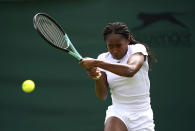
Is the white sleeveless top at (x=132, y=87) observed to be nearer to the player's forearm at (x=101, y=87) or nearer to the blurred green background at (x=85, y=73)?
the player's forearm at (x=101, y=87)

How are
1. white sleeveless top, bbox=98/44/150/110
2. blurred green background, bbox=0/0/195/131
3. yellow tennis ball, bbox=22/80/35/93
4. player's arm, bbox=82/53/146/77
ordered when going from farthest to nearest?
blurred green background, bbox=0/0/195/131 < yellow tennis ball, bbox=22/80/35/93 < white sleeveless top, bbox=98/44/150/110 < player's arm, bbox=82/53/146/77

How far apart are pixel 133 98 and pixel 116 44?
0.49 metres

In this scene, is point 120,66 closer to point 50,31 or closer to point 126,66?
point 126,66

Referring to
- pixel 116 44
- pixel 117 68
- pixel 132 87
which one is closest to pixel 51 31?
pixel 116 44

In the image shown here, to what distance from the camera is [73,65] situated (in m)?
5.26

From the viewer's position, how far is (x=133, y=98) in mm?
3379

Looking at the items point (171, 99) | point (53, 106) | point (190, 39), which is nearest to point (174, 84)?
point (171, 99)

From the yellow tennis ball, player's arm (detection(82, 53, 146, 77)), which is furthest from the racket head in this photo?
the yellow tennis ball

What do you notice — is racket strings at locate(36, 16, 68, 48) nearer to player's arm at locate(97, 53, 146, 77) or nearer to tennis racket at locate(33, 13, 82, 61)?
tennis racket at locate(33, 13, 82, 61)

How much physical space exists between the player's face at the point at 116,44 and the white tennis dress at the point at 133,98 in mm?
87

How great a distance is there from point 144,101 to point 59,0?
2.36 metres

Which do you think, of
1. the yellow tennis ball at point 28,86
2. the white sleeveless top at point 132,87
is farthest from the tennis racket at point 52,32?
the yellow tennis ball at point 28,86

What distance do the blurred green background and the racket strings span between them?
1.72 m

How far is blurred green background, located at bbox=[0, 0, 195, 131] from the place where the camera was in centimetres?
520
